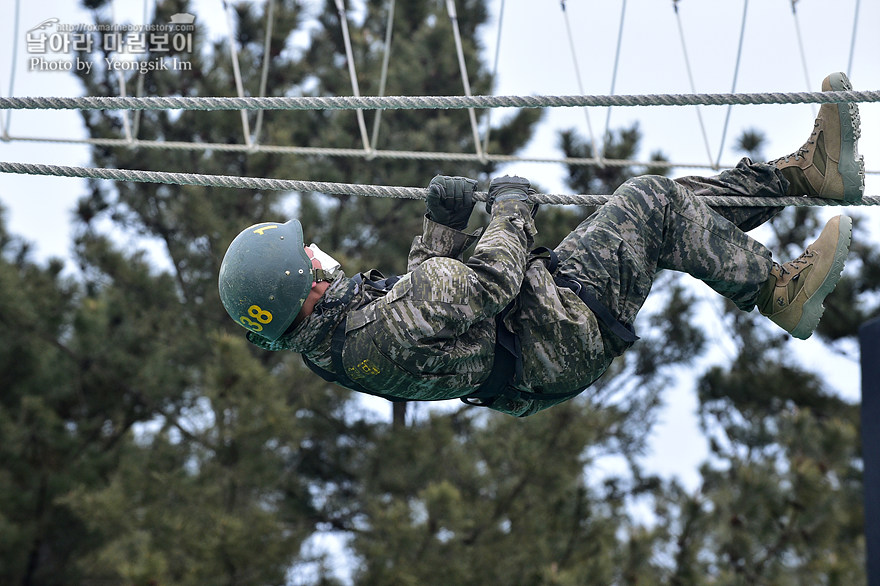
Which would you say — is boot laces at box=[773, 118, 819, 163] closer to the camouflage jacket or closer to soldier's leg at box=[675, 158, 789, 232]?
soldier's leg at box=[675, 158, 789, 232]

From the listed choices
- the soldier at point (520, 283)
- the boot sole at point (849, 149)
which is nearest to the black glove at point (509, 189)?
the soldier at point (520, 283)

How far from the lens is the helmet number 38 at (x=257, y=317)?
3.90m

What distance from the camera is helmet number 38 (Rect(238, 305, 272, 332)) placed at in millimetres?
3902

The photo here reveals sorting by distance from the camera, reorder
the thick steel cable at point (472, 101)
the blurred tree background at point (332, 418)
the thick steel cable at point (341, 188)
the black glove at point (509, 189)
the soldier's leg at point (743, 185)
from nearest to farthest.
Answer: the black glove at point (509, 189) < the thick steel cable at point (472, 101) < the thick steel cable at point (341, 188) < the soldier's leg at point (743, 185) < the blurred tree background at point (332, 418)

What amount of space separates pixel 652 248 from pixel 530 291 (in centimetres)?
→ 59

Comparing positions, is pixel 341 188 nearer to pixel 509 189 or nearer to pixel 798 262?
pixel 509 189

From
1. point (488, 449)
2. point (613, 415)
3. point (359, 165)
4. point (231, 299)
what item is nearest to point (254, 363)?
point (488, 449)

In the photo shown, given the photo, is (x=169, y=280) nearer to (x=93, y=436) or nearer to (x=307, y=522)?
(x=93, y=436)

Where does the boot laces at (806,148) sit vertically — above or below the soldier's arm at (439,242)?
above

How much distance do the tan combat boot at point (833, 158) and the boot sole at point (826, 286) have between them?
0.24 m

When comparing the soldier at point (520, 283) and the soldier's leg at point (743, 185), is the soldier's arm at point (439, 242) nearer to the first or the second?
the soldier at point (520, 283)

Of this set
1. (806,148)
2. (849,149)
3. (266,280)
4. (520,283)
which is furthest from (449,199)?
(849,149)

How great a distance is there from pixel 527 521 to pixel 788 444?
11.2 ft

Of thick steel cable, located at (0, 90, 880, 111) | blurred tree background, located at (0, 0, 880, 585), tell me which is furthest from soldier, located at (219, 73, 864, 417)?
blurred tree background, located at (0, 0, 880, 585)
